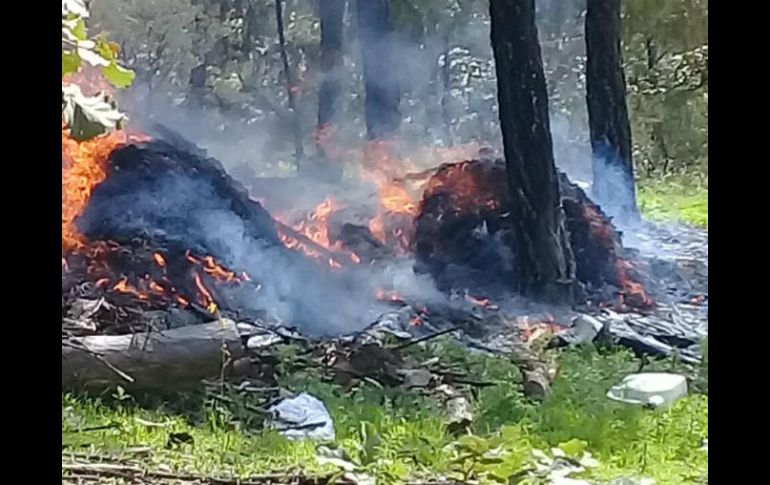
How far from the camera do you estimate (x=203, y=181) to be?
1350 mm

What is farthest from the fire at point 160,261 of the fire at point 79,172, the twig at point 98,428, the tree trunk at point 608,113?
the tree trunk at point 608,113

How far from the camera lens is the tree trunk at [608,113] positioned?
4.38 ft

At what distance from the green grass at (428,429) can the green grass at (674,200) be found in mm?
203

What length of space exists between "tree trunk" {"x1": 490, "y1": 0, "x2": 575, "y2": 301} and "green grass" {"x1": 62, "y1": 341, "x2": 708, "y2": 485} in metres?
0.14

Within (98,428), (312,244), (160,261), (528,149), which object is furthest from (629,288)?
(98,428)

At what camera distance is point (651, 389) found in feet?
4.27

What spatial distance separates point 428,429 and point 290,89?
520 millimetres

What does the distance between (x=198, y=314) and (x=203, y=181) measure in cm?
19

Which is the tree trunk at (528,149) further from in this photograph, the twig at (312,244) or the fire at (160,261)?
the fire at (160,261)

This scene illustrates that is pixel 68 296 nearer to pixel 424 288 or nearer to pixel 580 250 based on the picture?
pixel 424 288

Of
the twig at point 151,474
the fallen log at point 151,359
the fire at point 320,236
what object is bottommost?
the twig at point 151,474

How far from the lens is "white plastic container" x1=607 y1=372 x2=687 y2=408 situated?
1.30m

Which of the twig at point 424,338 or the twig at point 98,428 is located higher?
the twig at point 424,338
